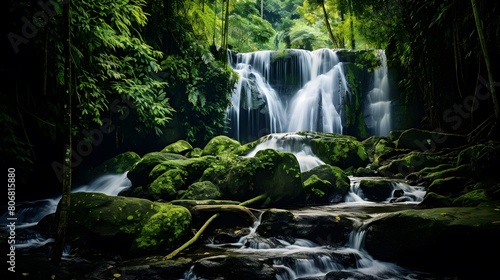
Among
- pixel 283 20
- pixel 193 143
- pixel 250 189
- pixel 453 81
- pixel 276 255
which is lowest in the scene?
pixel 276 255

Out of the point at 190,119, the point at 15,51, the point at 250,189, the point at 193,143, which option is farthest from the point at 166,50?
the point at 250,189

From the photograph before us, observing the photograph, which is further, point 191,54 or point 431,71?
point 191,54

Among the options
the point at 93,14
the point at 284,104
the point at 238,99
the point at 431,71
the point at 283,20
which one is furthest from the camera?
the point at 283,20

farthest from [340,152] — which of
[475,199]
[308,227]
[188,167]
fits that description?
[308,227]

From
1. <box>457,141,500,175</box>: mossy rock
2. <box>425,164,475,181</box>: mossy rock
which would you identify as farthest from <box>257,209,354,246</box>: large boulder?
<box>425,164,475,181</box>: mossy rock

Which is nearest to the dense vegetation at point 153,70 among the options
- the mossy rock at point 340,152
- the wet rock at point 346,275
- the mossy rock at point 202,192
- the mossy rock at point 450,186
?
the mossy rock at point 450,186

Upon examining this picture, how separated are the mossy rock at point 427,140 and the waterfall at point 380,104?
2889 millimetres

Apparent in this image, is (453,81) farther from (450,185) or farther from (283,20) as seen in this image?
(283,20)

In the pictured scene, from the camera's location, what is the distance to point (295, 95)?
15875mm

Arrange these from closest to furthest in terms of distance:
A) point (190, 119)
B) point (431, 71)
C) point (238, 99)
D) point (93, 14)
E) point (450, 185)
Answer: point (93, 14), point (450, 185), point (431, 71), point (190, 119), point (238, 99)

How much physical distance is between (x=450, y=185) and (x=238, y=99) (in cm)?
959

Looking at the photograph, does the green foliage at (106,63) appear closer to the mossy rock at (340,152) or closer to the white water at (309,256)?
the white water at (309,256)

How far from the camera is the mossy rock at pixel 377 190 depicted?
7754mm

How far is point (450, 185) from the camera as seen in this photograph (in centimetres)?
693
